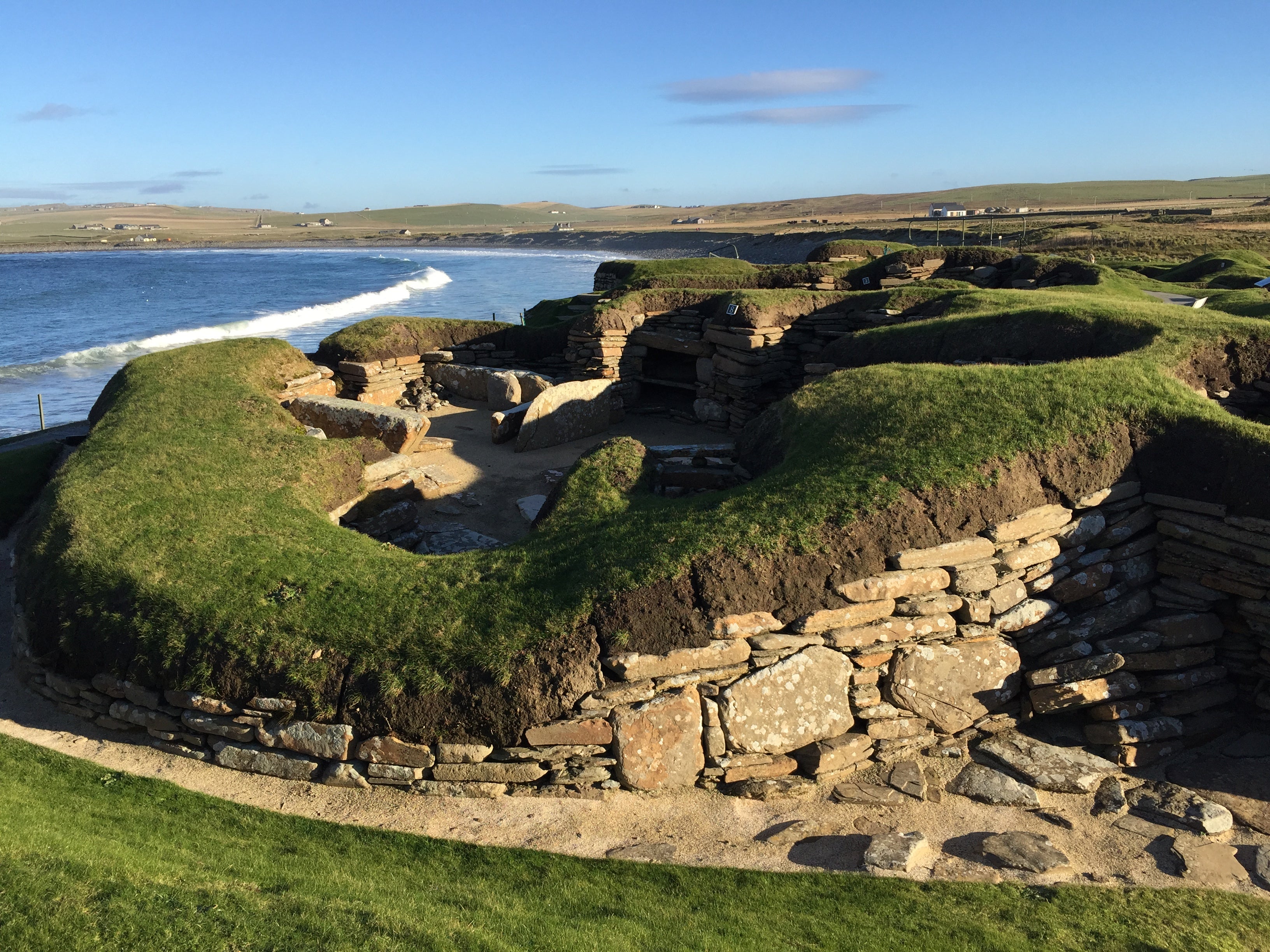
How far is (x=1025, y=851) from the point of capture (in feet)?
20.6

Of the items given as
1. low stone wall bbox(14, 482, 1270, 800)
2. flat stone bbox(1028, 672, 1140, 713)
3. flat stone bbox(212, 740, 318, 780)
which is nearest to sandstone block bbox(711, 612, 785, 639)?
low stone wall bbox(14, 482, 1270, 800)

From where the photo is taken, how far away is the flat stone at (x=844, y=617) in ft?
23.3

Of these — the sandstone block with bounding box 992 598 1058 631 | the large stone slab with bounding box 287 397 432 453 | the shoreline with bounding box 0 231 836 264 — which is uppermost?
the shoreline with bounding box 0 231 836 264

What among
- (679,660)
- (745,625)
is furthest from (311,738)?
(745,625)

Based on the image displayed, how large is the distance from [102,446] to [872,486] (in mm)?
10526

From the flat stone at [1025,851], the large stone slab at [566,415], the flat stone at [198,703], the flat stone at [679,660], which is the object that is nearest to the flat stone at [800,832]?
the flat stone at [1025,851]

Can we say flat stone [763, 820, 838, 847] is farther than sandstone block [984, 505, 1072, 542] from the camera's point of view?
No

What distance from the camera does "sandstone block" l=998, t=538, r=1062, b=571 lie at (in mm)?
7746

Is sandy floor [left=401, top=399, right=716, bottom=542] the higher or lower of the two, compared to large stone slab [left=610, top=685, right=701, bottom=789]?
higher

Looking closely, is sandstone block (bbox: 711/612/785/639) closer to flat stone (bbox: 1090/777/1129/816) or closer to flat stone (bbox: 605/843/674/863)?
flat stone (bbox: 605/843/674/863)

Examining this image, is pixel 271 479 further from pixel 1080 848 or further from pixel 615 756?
pixel 1080 848

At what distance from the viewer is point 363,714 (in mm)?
6816

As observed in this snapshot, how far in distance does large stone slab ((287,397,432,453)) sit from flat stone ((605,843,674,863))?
9.30 m

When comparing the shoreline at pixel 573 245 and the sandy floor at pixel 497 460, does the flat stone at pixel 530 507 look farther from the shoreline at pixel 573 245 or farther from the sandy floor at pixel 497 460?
the shoreline at pixel 573 245
